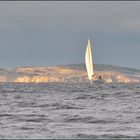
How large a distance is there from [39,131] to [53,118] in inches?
316

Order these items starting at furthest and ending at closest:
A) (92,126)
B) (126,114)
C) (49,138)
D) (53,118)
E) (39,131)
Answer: (126,114)
(53,118)
(92,126)
(39,131)
(49,138)

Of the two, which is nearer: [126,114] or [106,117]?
[106,117]

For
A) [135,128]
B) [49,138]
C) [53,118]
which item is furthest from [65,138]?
[53,118]

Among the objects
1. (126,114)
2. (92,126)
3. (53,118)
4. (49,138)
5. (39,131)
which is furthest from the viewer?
(126,114)

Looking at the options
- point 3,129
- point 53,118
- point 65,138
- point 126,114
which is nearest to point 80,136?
point 65,138

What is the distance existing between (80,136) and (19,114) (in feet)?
47.1

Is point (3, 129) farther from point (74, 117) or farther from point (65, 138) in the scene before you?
point (74, 117)

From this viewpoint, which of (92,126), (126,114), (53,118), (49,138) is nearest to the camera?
(49,138)

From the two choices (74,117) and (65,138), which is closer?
(65,138)

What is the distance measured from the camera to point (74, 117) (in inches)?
1630

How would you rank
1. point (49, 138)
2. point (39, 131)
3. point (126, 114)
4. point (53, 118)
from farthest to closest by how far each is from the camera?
point (126, 114) → point (53, 118) → point (39, 131) → point (49, 138)

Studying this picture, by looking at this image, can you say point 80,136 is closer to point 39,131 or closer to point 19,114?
point 39,131

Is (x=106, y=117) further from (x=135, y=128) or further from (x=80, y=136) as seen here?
(x=80, y=136)

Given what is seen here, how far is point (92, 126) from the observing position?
35.6 metres
